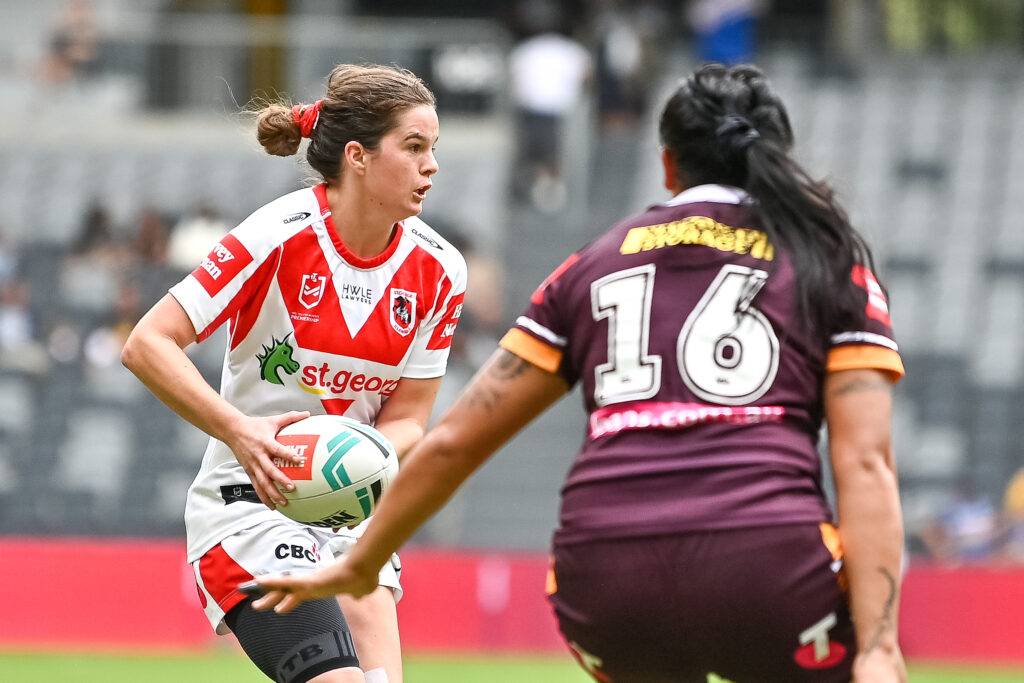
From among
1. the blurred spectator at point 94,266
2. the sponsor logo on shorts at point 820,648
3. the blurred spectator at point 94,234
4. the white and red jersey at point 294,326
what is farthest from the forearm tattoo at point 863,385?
the blurred spectator at point 94,234

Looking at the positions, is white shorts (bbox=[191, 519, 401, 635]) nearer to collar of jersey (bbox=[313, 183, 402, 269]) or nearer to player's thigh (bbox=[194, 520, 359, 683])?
player's thigh (bbox=[194, 520, 359, 683])

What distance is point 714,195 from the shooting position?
323 centimetres

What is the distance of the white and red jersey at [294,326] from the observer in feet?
14.0

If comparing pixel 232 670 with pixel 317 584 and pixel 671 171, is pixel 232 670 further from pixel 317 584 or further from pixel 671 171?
pixel 671 171

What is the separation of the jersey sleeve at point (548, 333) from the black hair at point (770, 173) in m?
0.36

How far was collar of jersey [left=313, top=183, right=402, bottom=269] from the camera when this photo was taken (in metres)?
4.41

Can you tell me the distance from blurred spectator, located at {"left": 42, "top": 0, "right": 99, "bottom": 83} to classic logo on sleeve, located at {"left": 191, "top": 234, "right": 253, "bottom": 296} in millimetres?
12238

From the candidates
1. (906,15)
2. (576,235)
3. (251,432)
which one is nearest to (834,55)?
(906,15)

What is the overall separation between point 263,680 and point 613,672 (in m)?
6.92

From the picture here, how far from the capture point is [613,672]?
314 cm

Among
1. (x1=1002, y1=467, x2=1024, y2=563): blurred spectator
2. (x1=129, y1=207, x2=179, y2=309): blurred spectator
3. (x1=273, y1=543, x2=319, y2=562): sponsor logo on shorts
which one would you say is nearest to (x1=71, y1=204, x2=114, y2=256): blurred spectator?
(x1=129, y1=207, x2=179, y2=309): blurred spectator

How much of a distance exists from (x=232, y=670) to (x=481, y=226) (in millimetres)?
5739

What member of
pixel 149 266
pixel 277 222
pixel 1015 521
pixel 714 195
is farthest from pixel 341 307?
pixel 149 266

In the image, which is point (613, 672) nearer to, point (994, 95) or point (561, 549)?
point (561, 549)
